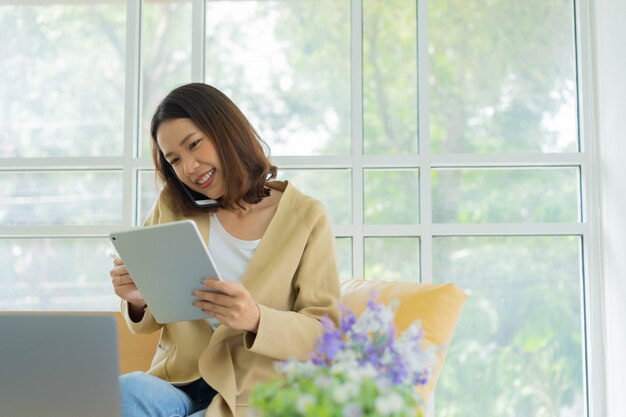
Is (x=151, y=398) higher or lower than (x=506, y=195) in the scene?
lower

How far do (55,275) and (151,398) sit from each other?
1.57 metres

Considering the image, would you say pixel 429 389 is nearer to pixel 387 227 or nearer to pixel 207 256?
pixel 207 256

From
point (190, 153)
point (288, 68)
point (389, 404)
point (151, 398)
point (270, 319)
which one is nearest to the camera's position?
point (389, 404)

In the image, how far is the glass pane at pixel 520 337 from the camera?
2852 millimetres

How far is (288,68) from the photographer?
2965 millimetres

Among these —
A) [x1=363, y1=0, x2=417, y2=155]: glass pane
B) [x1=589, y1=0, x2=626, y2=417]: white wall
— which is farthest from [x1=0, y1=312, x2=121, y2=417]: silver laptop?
[x1=589, y1=0, x2=626, y2=417]: white wall

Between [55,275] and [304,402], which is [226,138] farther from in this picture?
[55,275]

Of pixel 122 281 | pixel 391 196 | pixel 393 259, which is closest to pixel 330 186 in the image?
pixel 391 196

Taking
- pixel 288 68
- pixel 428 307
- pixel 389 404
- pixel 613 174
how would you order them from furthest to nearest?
pixel 288 68, pixel 613 174, pixel 428 307, pixel 389 404

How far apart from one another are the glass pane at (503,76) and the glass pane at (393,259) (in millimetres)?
392

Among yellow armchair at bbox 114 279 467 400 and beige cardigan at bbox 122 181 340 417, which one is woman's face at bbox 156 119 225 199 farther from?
yellow armchair at bbox 114 279 467 400

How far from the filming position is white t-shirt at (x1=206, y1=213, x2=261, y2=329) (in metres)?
1.91

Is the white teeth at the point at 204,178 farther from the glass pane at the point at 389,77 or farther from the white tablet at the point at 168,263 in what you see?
the glass pane at the point at 389,77

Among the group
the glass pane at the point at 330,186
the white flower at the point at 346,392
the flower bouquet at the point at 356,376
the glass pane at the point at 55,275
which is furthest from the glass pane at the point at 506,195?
the white flower at the point at 346,392
